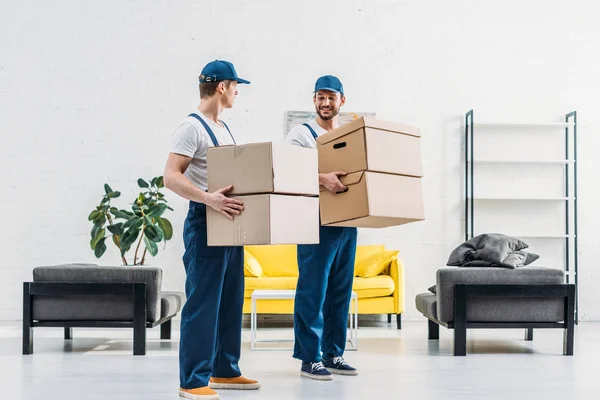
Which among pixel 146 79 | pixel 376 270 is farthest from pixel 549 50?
pixel 146 79

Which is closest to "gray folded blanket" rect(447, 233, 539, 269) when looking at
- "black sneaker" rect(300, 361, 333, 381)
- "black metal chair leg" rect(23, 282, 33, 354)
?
"black sneaker" rect(300, 361, 333, 381)

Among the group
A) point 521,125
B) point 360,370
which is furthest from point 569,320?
point 521,125

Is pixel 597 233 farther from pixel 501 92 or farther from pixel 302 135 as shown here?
pixel 302 135

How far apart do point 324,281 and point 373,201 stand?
0.50m

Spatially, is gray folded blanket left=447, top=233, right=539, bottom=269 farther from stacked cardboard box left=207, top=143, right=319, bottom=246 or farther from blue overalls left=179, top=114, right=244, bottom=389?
blue overalls left=179, top=114, right=244, bottom=389

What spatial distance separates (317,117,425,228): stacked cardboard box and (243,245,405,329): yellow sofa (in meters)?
2.44

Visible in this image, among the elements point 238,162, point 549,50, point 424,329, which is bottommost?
point 424,329

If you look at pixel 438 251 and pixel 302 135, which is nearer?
pixel 302 135

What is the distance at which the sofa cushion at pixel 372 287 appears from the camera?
18.6 feet

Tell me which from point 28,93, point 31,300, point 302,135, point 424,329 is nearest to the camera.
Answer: point 302,135

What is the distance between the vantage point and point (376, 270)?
5.89m

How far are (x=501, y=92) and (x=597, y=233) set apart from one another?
1493 mm

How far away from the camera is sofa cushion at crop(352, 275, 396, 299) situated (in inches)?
223

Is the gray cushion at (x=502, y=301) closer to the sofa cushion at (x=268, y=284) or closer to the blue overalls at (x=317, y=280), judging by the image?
the blue overalls at (x=317, y=280)
